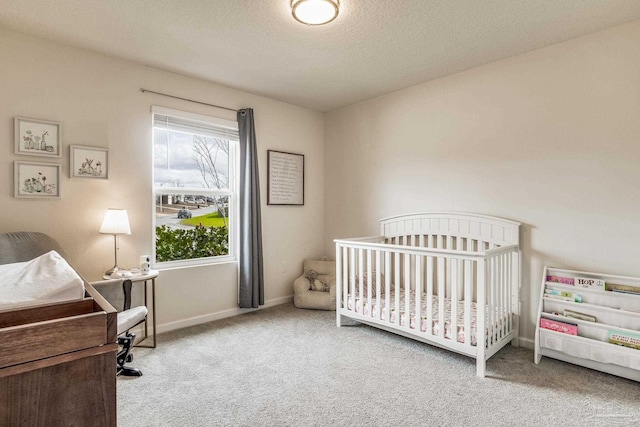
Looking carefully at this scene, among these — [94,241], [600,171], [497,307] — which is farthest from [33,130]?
[600,171]

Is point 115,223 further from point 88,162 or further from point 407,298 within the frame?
point 407,298

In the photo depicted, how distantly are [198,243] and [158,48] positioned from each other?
176cm

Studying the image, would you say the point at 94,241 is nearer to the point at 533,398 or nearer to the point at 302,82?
the point at 302,82

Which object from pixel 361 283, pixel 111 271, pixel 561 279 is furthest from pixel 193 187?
pixel 561 279

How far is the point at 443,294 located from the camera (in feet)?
7.97

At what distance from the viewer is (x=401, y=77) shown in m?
3.17

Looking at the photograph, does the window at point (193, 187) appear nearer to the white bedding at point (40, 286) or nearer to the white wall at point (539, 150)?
the white wall at point (539, 150)

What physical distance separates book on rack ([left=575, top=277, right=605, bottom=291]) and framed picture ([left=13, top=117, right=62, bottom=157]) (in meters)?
3.88

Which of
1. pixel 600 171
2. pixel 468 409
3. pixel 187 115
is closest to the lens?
pixel 468 409

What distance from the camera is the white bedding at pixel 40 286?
2.70 ft

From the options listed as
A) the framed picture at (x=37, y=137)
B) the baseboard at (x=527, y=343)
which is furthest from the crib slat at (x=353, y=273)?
the framed picture at (x=37, y=137)

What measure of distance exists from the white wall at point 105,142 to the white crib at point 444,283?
1.25m

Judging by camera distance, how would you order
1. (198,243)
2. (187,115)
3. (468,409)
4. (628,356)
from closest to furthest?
(468,409), (628,356), (187,115), (198,243)

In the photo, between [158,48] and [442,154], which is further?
[442,154]
